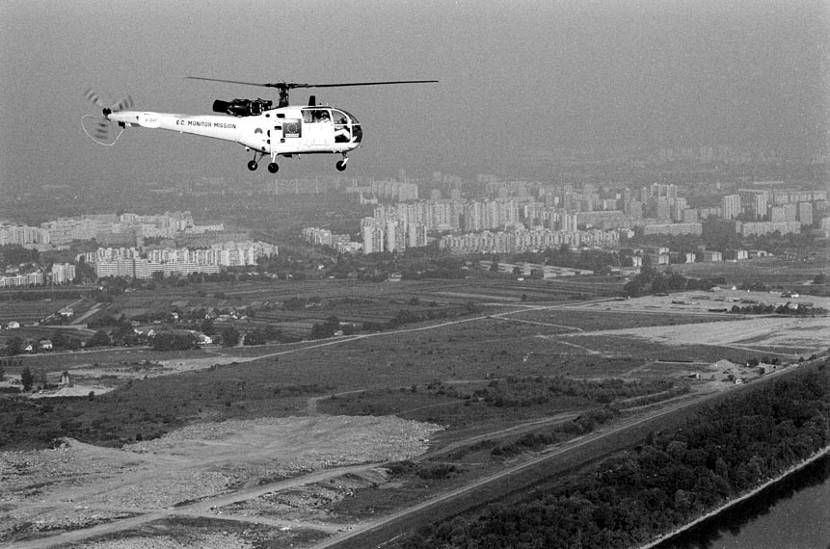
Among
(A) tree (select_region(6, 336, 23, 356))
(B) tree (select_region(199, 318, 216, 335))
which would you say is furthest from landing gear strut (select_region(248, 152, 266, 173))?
(B) tree (select_region(199, 318, 216, 335))

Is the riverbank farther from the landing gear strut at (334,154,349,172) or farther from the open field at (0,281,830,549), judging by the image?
the landing gear strut at (334,154,349,172)

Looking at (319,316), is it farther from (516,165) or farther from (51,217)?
(516,165)

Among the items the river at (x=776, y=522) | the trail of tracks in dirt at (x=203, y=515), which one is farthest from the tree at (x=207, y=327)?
the river at (x=776, y=522)

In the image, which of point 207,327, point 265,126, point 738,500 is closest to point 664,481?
point 738,500

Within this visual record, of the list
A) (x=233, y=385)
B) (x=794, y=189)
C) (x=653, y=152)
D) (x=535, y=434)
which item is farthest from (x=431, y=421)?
(x=653, y=152)

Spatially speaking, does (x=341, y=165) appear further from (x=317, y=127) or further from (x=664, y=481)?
(x=664, y=481)

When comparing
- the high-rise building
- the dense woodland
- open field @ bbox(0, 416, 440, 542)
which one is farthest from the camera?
the high-rise building
